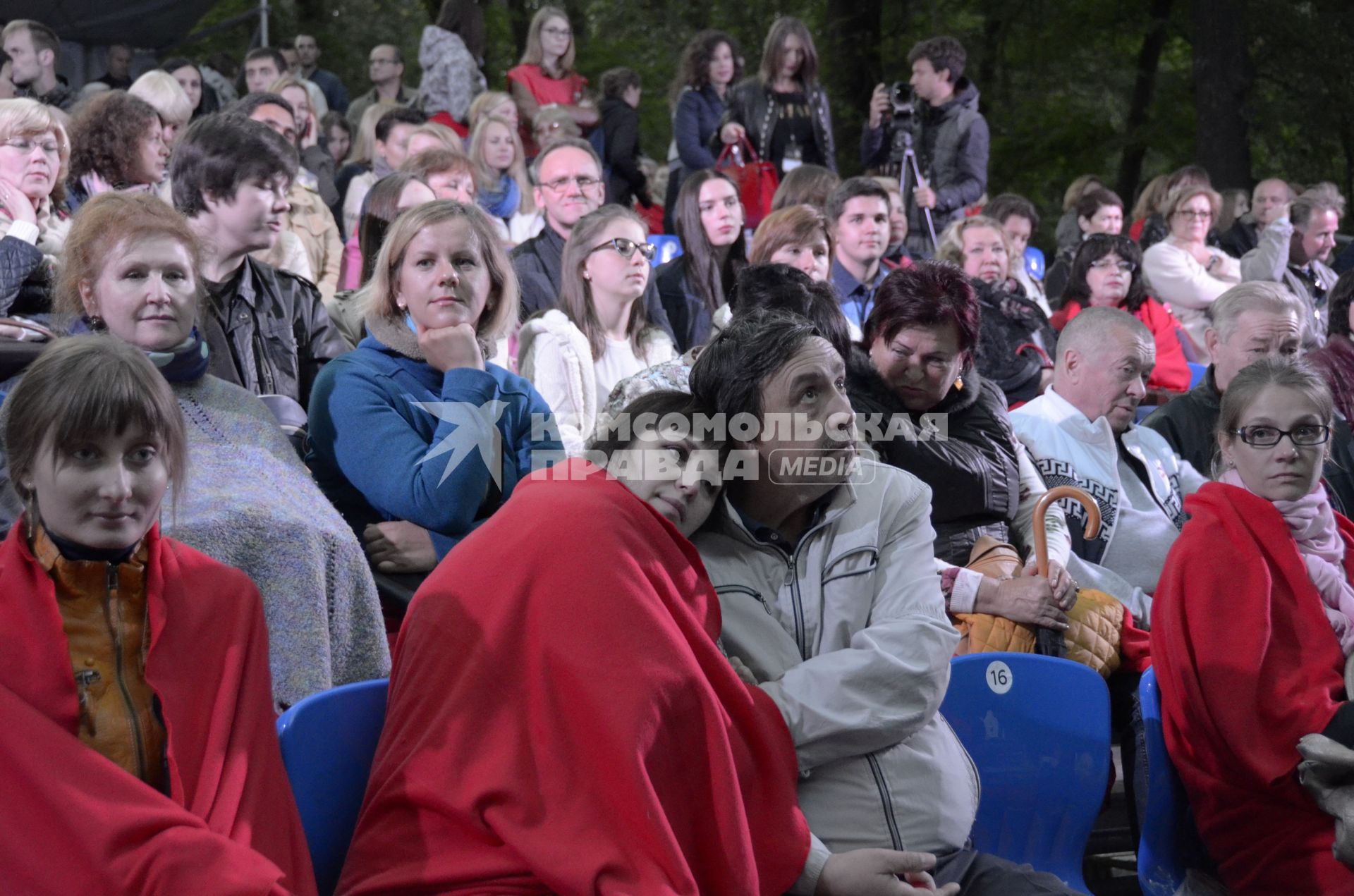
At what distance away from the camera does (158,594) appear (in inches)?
82.2

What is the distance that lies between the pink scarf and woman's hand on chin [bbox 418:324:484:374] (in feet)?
5.87

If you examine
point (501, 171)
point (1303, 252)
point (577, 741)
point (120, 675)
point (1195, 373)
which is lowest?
point (577, 741)

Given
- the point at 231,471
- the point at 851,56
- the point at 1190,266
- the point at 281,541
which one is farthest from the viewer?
the point at 851,56

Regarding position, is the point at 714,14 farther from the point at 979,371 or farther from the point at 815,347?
the point at 815,347

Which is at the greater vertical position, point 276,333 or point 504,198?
point 504,198

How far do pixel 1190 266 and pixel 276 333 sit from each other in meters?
5.41

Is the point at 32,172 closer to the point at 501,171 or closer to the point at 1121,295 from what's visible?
the point at 501,171

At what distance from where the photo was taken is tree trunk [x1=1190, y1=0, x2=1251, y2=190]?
40.3ft

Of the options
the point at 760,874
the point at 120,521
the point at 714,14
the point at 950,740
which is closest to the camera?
the point at 120,521

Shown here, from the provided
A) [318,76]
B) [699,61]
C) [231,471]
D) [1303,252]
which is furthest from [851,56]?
[231,471]

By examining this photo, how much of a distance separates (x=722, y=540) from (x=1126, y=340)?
2125 mm

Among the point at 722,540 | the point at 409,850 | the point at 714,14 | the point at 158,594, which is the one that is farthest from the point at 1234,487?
the point at 714,14

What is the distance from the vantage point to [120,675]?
2.05 m

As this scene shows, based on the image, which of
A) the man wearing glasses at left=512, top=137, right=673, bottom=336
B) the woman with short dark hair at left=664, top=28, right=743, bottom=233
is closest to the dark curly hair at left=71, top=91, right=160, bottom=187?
the man wearing glasses at left=512, top=137, right=673, bottom=336
